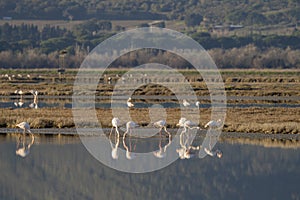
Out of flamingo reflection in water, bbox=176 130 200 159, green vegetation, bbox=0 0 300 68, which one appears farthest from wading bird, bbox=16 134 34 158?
green vegetation, bbox=0 0 300 68

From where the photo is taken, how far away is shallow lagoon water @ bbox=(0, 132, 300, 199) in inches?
602

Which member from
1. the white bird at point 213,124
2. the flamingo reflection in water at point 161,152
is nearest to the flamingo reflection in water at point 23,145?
the flamingo reflection in water at point 161,152

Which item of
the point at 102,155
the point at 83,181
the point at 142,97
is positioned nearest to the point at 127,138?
the point at 102,155

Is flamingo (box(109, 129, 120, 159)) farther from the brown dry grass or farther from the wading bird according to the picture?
the brown dry grass

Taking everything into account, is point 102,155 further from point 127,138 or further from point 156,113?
point 156,113

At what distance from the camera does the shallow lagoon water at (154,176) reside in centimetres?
1529

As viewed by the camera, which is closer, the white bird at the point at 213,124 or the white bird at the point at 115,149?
the white bird at the point at 115,149

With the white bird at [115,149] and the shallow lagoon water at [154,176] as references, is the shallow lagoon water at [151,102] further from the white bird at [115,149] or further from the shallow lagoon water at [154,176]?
the shallow lagoon water at [154,176]

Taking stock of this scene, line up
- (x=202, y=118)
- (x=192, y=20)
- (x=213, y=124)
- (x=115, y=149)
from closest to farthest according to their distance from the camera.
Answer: (x=115, y=149), (x=213, y=124), (x=202, y=118), (x=192, y=20)

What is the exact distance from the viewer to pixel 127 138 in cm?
2208

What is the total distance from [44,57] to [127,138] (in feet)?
214

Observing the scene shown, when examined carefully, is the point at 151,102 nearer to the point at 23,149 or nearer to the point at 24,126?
the point at 24,126

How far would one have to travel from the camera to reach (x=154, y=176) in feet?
55.8

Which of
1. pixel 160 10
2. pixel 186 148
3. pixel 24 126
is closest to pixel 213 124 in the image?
pixel 186 148
